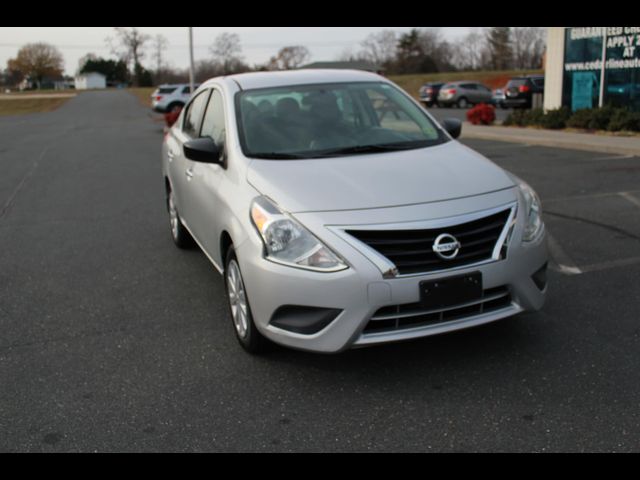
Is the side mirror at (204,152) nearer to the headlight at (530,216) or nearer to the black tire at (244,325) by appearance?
the black tire at (244,325)

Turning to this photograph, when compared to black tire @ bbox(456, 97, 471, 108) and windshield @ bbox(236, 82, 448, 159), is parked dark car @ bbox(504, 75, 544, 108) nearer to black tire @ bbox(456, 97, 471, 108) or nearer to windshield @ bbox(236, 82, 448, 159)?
black tire @ bbox(456, 97, 471, 108)

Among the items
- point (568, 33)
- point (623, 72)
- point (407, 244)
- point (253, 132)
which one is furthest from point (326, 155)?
point (568, 33)

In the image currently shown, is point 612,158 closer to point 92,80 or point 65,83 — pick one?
point 92,80

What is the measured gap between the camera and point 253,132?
4.70 metres

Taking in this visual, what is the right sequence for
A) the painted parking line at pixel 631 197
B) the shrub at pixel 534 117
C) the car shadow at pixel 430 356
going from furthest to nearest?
the shrub at pixel 534 117 < the painted parking line at pixel 631 197 < the car shadow at pixel 430 356

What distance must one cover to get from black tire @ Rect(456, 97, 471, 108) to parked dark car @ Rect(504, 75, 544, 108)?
18.8 ft

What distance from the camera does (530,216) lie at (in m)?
4.02

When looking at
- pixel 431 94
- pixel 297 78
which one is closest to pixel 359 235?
pixel 297 78

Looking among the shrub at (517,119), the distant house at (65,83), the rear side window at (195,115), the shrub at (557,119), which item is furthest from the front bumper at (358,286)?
the distant house at (65,83)

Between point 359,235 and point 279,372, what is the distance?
993mm

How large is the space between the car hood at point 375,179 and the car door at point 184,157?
4.83ft

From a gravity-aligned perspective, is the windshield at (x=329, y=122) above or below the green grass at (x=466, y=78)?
below

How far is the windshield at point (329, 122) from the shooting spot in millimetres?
4590
